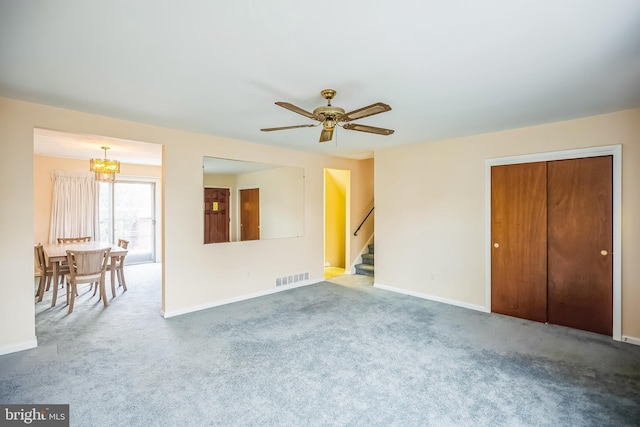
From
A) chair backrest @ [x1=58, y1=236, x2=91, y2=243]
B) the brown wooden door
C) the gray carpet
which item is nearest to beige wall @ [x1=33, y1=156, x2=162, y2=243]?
chair backrest @ [x1=58, y1=236, x2=91, y2=243]

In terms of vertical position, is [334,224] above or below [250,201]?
below

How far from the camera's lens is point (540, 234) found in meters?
3.83

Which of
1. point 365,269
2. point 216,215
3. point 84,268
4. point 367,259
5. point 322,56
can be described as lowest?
point 365,269

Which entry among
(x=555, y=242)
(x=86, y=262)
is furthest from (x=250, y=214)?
(x=555, y=242)

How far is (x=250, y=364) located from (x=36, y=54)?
2874 mm

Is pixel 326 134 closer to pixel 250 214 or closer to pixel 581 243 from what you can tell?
pixel 250 214

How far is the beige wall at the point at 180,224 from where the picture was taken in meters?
2.98

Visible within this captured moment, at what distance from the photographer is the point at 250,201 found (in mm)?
5000

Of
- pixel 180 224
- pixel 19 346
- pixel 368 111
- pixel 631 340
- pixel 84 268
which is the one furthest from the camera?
pixel 84 268

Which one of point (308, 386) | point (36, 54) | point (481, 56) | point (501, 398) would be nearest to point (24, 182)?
point (36, 54)

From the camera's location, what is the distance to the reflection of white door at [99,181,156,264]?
7.16 meters

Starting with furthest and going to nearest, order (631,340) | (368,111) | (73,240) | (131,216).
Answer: (131,216)
(73,240)
(631,340)
(368,111)

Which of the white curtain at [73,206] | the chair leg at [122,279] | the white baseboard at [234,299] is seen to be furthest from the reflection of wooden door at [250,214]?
the white curtain at [73,206]

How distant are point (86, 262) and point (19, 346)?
1.39m
